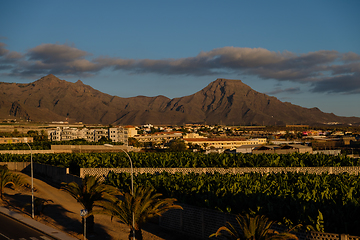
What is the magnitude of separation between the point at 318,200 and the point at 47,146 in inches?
2869

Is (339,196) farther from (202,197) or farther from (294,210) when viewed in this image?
(202,197)

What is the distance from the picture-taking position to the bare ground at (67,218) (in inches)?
869

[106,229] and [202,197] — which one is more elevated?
[202,197]

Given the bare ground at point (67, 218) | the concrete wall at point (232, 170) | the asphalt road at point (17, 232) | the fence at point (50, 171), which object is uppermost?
the concrete wall at point (232, 170)

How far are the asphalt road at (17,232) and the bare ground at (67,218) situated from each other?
163 centimetres

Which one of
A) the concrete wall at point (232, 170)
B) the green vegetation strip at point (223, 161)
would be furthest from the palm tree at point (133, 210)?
the green vegetation strip at point (223, 161)

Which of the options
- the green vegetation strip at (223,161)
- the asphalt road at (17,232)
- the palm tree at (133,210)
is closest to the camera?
the palm tree at (133,210)

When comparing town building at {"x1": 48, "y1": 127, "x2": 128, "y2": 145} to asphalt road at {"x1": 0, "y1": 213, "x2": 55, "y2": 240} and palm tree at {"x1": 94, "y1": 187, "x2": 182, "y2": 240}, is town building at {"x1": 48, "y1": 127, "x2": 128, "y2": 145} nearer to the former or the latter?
asphalt road at {"x1": 0, "y1": 213, "x2": 55, "y2": 240}

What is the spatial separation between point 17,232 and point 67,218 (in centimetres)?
470

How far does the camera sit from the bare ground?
22.1 m

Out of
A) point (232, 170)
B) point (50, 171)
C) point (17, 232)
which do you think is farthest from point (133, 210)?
point (50, 171)

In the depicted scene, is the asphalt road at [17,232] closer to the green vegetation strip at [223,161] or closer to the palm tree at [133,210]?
the palm tree at [133,210]

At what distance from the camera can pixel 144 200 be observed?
20.1 meters

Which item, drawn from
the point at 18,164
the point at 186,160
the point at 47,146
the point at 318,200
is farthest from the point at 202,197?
the point at 47,146
